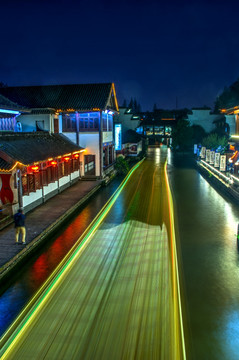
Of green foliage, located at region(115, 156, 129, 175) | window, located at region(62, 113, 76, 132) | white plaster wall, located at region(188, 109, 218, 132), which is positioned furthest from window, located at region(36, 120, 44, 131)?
white plaster wall, located at region(188, 109, 218, 132)

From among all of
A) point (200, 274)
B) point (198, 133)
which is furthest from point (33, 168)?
point (198, 133)

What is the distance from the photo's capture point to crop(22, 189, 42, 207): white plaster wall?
18.9 m

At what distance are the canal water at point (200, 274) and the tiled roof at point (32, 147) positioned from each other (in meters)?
4.50

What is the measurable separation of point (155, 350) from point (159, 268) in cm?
464

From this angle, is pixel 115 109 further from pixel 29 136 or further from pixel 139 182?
pixel 29 136

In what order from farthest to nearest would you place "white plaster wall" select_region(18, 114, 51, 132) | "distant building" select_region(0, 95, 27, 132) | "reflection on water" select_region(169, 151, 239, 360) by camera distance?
"white plaster wall" select_region(18, 114, 51, 132) < "distant building" select_region(0, 95, 27, 132) < "reflection on water" select_region(169, 151, 239, 360)

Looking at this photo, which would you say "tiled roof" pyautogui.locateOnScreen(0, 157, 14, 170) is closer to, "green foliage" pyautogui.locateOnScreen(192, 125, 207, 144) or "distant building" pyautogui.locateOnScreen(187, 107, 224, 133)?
"green foliage" pyautogui.locateOnScreen(192, 125, 207, 144)

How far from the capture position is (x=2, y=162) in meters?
17.4

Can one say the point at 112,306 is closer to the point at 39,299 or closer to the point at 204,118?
the point at 39,299

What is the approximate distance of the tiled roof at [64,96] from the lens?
1244 inches

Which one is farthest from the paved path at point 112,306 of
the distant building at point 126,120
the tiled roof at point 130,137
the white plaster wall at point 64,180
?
the distant building at point 126,120

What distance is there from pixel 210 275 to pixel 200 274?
0.35m

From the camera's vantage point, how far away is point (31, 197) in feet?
65.4

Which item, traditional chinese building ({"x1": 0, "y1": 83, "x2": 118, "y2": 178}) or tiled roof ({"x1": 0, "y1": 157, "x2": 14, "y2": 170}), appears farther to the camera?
traditional chinese building ({"x1": 0, "y1": 83, "x2": 118, "y2": 178})
